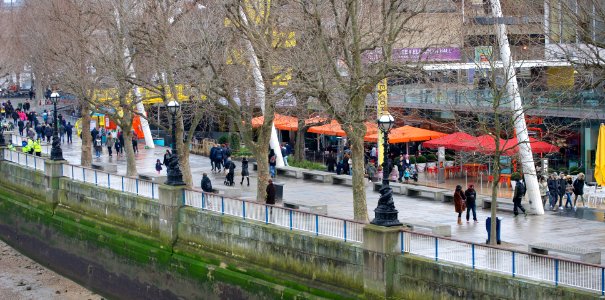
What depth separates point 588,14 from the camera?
90.4ft

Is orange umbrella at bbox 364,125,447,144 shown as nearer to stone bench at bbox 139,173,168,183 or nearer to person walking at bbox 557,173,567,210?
stone bench at bbox 139,173,168,183

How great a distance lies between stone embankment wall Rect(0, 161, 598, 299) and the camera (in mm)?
25016

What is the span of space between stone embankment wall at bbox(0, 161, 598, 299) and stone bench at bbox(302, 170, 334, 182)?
31.4 feet

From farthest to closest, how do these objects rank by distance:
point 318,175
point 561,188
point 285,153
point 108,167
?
point 285,153 < point 108,167 < point 318,175 < point 561,188

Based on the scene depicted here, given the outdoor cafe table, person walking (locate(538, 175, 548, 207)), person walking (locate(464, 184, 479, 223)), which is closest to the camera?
person walking (locate(464, 184, 479, 223))

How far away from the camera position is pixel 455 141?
43250mm

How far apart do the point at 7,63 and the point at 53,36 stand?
44.7 m

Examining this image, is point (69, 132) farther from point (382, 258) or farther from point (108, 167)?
point (382, 258)

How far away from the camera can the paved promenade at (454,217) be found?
31172mm

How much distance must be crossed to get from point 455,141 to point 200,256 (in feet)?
45.6

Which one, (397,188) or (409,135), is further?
(409,135)

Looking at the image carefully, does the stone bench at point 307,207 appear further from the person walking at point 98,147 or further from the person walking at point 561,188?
the person walking at point 98,147

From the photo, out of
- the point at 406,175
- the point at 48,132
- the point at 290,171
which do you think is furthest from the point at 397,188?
the point at 48,132

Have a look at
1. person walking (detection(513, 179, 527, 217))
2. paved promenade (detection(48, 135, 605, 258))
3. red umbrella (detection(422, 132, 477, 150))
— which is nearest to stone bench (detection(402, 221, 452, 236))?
paved promenade (detection(48, 135, 605, 258))
